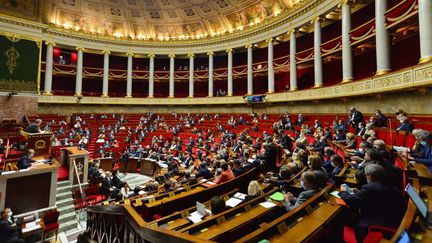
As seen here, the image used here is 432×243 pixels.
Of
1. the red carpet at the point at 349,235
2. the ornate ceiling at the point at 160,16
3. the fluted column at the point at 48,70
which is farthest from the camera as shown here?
the ornate ceiling at the point at 160,16

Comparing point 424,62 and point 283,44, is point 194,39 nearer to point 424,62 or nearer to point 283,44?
point 283,44

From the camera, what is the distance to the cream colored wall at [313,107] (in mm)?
7621

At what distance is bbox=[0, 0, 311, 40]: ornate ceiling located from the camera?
18438 millimetres

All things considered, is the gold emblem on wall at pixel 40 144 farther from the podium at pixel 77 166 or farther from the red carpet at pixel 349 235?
the red carpet at pixel 349 235

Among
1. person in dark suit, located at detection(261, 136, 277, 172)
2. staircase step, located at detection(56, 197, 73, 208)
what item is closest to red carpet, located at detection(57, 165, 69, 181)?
staircase step, located at detection(56, 197, 73, 208)

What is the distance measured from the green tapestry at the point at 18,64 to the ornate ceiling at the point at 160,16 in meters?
5.04

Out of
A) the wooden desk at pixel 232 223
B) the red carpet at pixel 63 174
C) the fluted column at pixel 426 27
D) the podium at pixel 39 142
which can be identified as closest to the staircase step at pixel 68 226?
the red carpet at pixel 63 174

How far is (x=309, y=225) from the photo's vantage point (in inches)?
79.5

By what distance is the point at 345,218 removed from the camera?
93.2 inches

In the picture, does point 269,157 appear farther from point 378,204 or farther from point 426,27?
point 426,27

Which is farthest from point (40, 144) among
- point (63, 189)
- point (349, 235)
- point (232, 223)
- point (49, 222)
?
point (349, 235)

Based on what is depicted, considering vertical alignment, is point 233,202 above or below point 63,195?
above

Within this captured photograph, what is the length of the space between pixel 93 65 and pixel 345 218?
26175 mm

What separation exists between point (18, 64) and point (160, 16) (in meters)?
12.7
